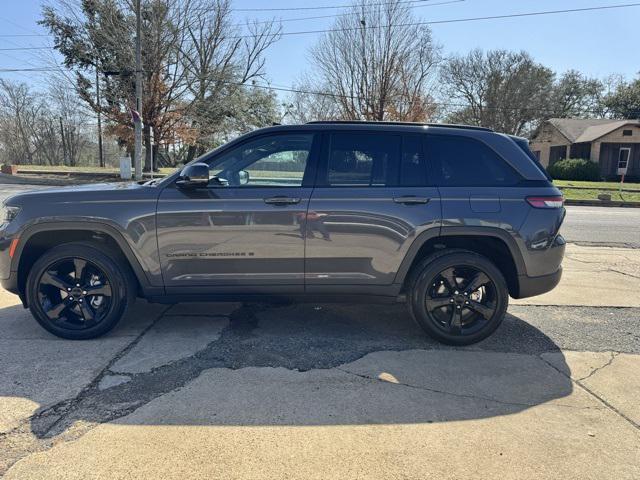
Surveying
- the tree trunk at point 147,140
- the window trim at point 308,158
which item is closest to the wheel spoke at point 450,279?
the window trim at point 308,158

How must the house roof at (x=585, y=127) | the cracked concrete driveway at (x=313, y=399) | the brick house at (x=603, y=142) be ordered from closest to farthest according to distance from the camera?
the cracked concrete driveway at (x=313, y=399), the brick house at (x=603, y=142), the house roof at (x=585, y=127)

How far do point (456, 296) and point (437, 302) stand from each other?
0.57 feet

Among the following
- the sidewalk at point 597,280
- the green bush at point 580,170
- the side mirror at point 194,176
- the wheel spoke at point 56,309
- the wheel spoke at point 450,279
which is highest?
the green bush at point 580,170

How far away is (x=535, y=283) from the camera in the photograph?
3.86 metres

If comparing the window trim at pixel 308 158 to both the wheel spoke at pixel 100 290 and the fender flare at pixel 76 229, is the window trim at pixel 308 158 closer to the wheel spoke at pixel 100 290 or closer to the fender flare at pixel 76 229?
the fender flare at pixel 76 229

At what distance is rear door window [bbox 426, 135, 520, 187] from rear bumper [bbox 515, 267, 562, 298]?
841 millimetres

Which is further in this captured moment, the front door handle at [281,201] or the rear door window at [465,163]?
the rear door window at [465,163]

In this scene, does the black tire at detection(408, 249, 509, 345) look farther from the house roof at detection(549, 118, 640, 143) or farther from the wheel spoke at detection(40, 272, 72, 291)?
the house roof at detection(549, 118, 640, 143)

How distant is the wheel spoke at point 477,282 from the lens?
12.6 ft

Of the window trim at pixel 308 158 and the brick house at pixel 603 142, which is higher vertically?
the brick house at pixel 603 142

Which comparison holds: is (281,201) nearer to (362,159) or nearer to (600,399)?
(362,159)

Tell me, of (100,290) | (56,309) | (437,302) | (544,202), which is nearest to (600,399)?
(437,302)

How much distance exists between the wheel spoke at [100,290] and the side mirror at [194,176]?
1.08m

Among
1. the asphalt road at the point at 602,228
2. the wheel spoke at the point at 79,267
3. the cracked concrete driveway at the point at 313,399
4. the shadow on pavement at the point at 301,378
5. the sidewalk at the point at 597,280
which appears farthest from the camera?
the asphalt road at the point at 602,228
